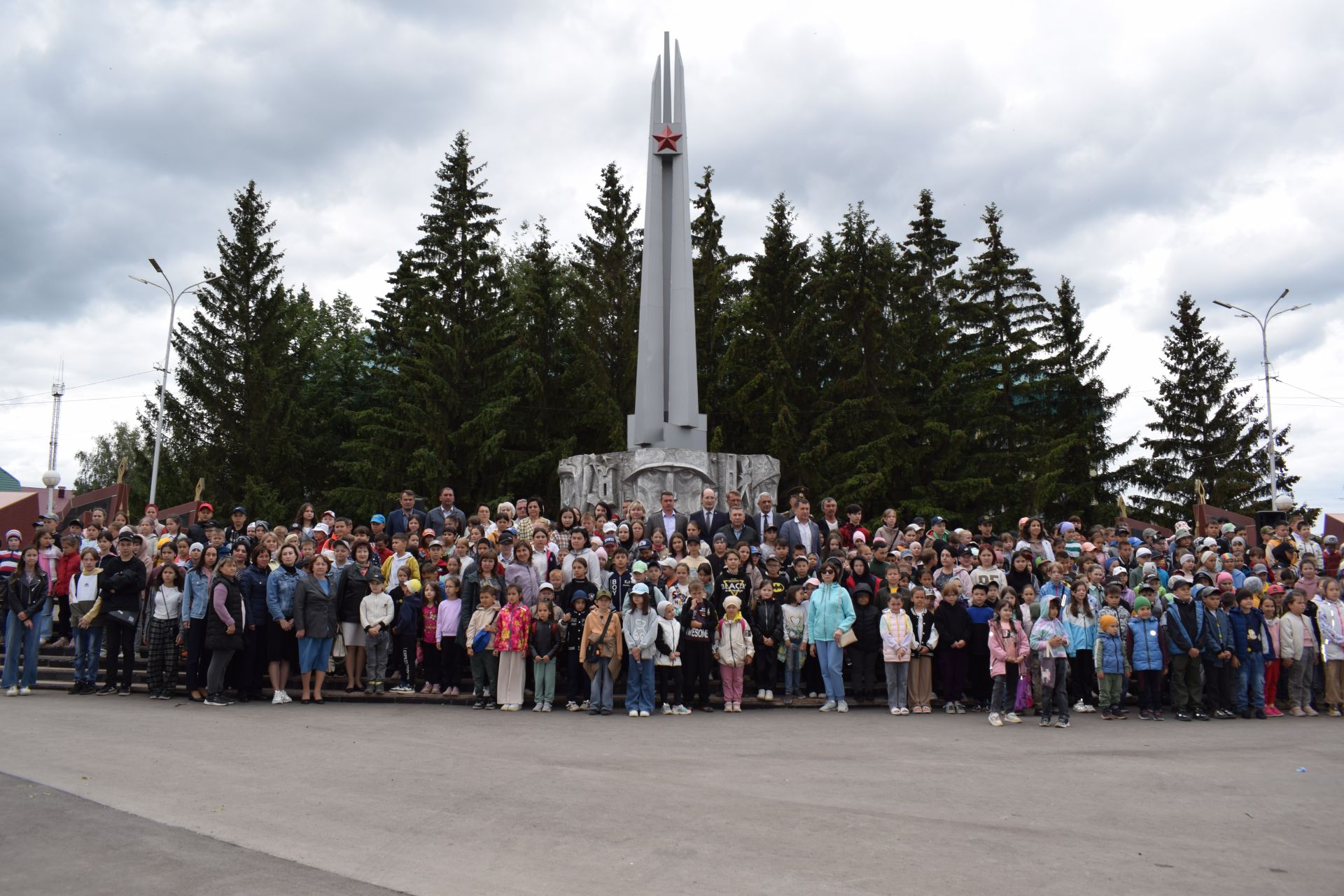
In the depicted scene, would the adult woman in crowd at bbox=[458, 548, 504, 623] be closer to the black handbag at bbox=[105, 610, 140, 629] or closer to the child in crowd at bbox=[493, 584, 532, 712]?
the child in crowd at bbox=[493, 584, 532, 712]

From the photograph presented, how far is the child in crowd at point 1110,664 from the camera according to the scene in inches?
391

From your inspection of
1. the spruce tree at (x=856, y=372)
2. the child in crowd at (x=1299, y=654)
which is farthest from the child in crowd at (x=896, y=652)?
the spruce tree at (x=856, y=372)

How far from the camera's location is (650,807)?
5965mm

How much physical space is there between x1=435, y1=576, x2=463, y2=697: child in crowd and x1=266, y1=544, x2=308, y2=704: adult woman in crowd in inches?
56.7

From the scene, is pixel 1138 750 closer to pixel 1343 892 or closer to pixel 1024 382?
pixel 1343 892

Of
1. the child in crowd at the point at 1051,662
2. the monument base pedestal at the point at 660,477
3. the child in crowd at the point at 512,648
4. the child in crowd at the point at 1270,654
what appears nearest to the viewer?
the child in crowd at the point at 1051,662

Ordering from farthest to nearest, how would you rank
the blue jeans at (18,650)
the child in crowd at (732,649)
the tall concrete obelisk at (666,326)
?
the tall concrete obelisk at (666,326), the blue jeans at (18,650), the child in crowd at (732,649)

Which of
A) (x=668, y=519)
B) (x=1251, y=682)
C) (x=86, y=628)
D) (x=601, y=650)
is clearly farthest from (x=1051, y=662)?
(x=86, y=628)

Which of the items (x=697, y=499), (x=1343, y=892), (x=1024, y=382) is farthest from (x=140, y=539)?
(x=1024, y=382)

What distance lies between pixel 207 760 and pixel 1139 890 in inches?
232

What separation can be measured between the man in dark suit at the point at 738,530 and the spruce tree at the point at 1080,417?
18560 millimetres

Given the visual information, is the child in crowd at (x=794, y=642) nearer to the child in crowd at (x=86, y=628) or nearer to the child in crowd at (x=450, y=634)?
the child in crowd at (x=450, y=634)

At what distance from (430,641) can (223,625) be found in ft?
6.65

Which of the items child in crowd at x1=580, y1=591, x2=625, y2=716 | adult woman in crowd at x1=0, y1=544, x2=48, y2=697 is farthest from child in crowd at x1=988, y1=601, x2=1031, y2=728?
adult woman in crowd at x1=0, y1=544, x2=48, y2=697
